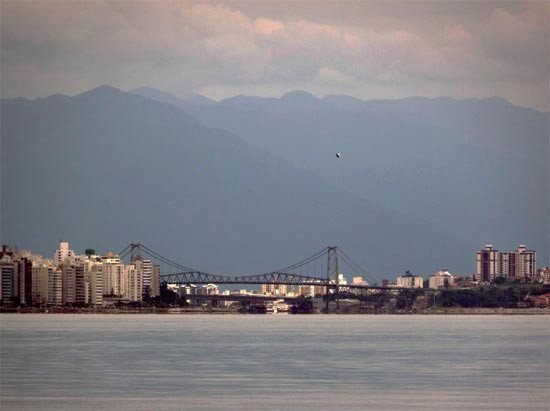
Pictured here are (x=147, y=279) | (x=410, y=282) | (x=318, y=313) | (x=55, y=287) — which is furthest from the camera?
(x=410, y=282)

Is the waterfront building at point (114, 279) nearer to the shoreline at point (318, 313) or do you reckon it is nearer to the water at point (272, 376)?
the shoreline at point (318, 313)

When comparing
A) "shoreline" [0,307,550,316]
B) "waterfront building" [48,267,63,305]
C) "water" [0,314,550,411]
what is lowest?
"shoreline" [0,307,550,316]

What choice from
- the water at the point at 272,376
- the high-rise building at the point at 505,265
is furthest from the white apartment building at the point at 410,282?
the water at the point at 272,376

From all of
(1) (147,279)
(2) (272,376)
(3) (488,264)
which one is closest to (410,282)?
(3) (488,264)

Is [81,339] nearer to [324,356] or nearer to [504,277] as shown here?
[324,356]

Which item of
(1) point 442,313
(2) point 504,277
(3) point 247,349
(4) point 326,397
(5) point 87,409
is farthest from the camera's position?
(2) point 504,277

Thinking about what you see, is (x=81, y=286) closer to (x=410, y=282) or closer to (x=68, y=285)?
(x=68, y=285)

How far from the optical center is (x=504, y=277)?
587 feet

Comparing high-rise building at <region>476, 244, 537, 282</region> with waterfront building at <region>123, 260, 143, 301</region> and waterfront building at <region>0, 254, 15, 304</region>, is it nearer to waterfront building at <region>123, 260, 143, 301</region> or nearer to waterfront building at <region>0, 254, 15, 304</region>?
waterfront building at <region>123, 260, 143, 301</region>

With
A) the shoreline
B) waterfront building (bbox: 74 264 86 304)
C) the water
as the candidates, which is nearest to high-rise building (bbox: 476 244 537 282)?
the shoreline

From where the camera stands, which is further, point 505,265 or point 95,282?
A: point 505,265

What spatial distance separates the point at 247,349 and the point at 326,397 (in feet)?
58.1

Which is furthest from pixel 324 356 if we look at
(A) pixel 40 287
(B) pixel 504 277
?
(B) pixel 504 277

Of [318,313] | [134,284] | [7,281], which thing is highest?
[7,281]
